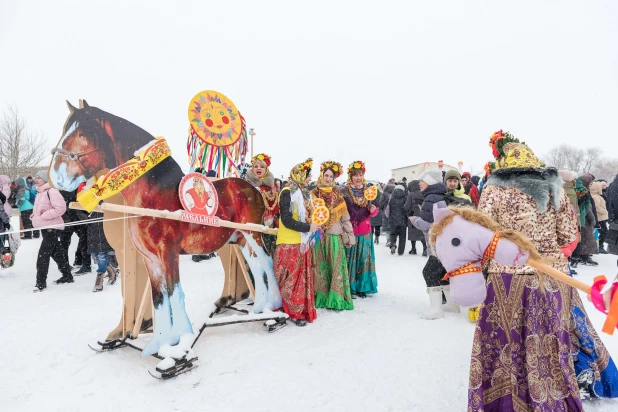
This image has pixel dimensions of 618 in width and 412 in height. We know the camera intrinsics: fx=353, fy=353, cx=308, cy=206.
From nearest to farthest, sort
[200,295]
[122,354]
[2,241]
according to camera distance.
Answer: [122,354] < [200,295] < [2,241]

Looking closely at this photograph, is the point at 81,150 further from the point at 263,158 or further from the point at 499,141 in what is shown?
the point at 499,141

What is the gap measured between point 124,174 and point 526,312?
9.89 feet

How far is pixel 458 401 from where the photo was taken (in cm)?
265

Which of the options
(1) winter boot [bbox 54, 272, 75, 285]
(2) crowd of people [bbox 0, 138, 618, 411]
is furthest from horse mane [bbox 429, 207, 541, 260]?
(1) winter boot [bbox 54, 272, 75, 285]

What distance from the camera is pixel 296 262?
4273mm

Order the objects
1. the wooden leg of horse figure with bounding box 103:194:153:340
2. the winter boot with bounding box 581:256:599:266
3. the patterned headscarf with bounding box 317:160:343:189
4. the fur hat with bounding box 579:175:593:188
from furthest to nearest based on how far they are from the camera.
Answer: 1. the winter boot with bounding box 581:256:599:266
2. the fur hat with bounding box 579:175:593:188
3. the patterned headscarf with bounding box 317:160:343:189
4. the wooden leg of horse figure with bounding box 103:194:153:340

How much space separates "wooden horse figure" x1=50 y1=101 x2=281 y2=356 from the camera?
287cm

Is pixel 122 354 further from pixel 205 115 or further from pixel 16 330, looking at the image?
pixel 205 115

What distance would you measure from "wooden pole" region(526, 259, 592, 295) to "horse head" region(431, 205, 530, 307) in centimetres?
9

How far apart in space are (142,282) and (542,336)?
3.43m

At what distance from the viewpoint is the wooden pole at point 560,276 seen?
1.48m

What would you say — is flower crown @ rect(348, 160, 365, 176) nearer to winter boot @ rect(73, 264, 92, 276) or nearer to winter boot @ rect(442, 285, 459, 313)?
winter boot @ rect(442, 285, 459, 313)

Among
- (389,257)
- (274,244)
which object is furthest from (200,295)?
(389,257)

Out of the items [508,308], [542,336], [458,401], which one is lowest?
[458,401]
